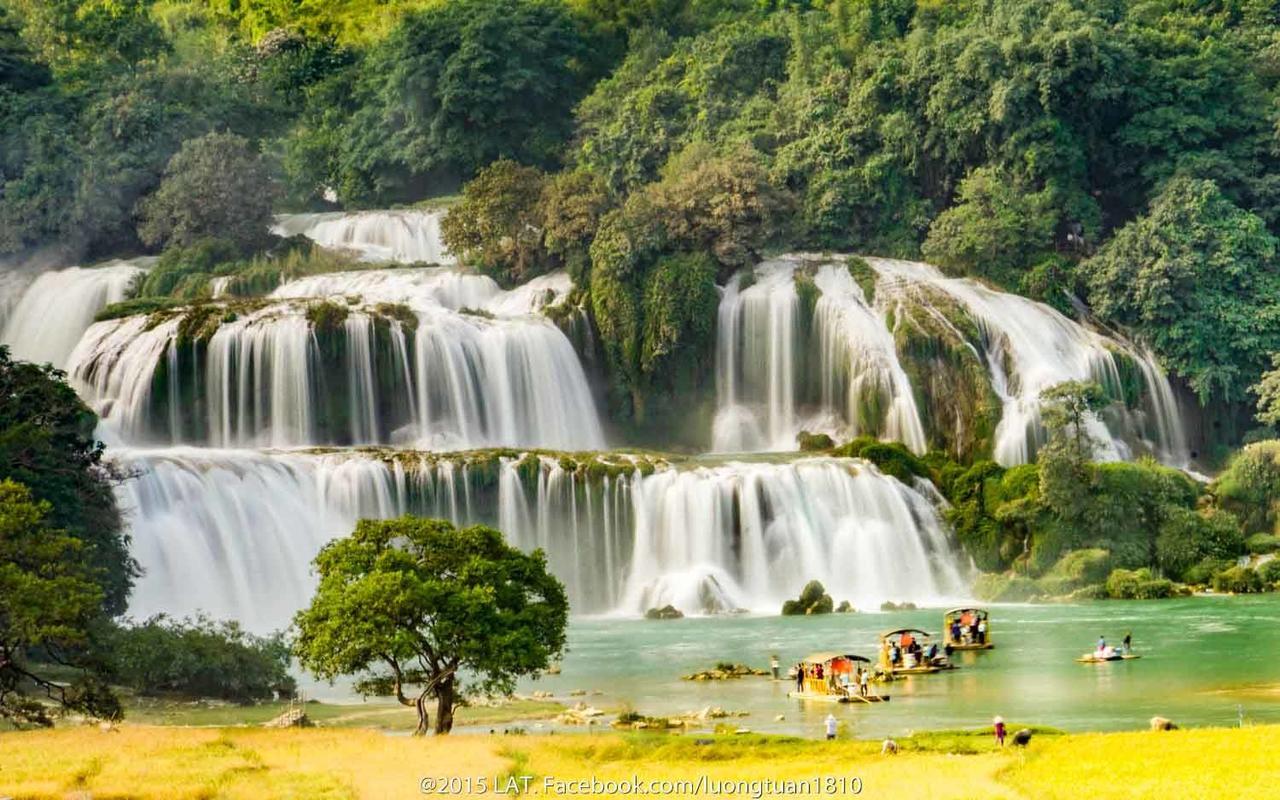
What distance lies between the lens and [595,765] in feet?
111

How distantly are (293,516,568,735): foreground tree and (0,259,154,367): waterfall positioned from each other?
4421 centimetres

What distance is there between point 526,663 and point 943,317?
139 feet

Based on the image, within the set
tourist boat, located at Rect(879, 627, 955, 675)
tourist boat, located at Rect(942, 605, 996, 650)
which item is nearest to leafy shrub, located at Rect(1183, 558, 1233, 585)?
tourist boat, located at Rect(942, 605, 996, 650)

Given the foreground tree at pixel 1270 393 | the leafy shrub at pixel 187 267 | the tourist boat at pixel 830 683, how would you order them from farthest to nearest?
the leafy shrub at pixel 187 267 → the foreground tree at pixel 1270 393 → the tourist boat at pixel 830 683

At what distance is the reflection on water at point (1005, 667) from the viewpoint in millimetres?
40750

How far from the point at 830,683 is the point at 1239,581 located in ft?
85.2

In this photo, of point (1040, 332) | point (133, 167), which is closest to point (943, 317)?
point (1040, 332)

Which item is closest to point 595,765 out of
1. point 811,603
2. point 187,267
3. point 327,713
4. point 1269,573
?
point 327,713

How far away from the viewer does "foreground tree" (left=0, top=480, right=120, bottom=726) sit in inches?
1502

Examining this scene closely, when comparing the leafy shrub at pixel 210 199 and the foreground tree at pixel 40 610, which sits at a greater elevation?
the leafy shrub at pixel 210 199

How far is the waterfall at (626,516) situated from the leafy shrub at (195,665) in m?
14.0

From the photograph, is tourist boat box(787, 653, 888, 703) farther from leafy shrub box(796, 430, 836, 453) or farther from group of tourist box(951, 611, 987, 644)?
leafy shrub box(796, 430, 836, 453)

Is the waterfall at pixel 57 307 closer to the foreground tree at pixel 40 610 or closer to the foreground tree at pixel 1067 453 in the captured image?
the foreground tree at pixel 1067 453

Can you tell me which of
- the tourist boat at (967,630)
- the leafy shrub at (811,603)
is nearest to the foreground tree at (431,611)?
the tourist boat at (967,630)
